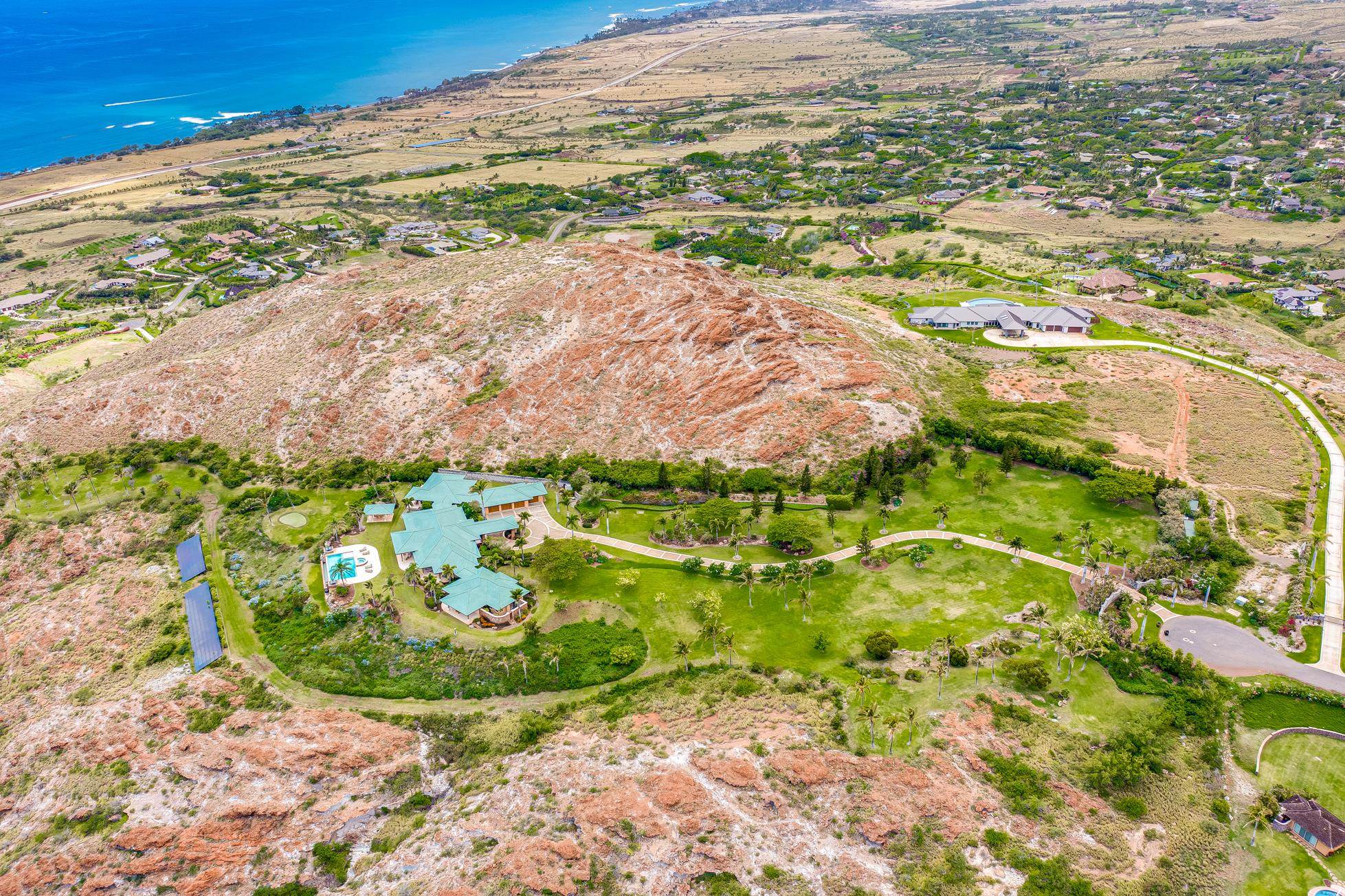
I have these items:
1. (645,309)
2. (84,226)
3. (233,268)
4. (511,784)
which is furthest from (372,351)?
(84,226)

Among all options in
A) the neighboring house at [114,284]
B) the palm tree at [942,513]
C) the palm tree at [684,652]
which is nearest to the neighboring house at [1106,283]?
the palm tree at [942,513]

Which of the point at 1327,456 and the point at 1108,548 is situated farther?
the point at 1327,456

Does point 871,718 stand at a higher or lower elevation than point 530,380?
lower

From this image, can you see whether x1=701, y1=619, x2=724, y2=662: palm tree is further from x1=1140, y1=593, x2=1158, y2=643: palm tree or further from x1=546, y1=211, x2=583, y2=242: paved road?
x1=546, y1=211, x2=583, y2=242: paved road

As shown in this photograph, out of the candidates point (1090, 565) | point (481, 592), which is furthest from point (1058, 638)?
point (481, 592)

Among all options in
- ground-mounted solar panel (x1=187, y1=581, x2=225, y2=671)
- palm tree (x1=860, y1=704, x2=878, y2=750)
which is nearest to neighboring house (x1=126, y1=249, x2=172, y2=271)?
ground-mounted solar panel (x1=187, y1=581, x2=225, y2=671)

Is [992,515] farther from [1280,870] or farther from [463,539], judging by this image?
[463,539]
